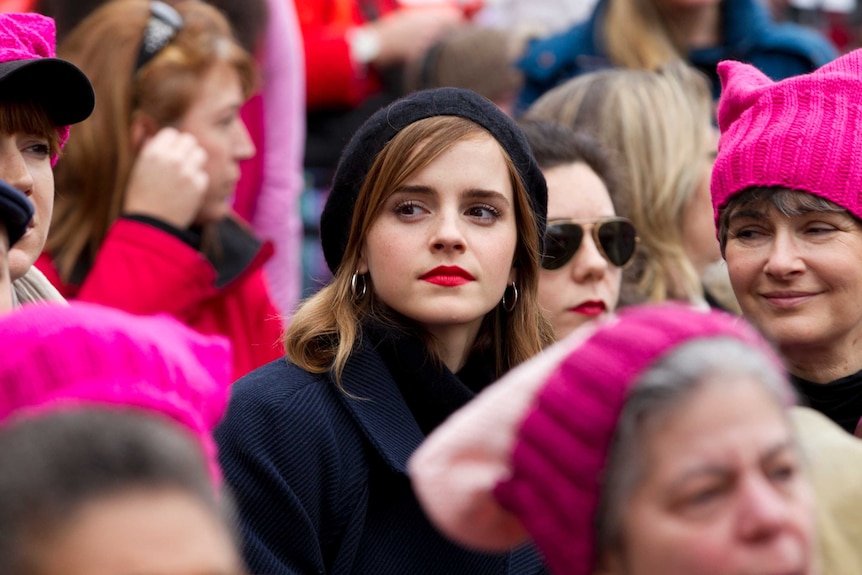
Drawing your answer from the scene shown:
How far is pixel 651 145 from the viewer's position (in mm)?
5020

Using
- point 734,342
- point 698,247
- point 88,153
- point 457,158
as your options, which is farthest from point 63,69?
point 698,247

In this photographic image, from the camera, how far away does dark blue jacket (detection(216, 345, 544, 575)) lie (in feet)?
10.4

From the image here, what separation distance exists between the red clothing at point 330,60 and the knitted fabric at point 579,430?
4.17 meters

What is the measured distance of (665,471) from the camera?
217 centimetres

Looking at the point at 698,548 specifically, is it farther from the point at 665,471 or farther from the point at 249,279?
the point at 249,279

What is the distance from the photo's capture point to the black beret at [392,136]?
3.59 meters

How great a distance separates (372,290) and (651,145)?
5.75ft

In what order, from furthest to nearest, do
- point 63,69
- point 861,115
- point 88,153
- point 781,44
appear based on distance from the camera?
point 781,44
point 88,153
point 861,115
point 63,69

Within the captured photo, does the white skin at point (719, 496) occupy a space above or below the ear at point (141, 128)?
above

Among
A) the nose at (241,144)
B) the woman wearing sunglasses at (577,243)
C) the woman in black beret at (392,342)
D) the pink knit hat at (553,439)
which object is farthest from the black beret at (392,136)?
the nose at (241,144)

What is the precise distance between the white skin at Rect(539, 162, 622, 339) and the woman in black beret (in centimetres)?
41

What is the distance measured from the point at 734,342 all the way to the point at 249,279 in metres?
2.96

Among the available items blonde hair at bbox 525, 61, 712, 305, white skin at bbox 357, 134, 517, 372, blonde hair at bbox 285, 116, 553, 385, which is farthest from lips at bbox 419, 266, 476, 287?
blonde hair at bbox 525, 61, 712, 305

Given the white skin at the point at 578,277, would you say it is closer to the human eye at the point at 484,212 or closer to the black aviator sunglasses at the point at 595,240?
the black aviator sunglasses at the point at 595,240
